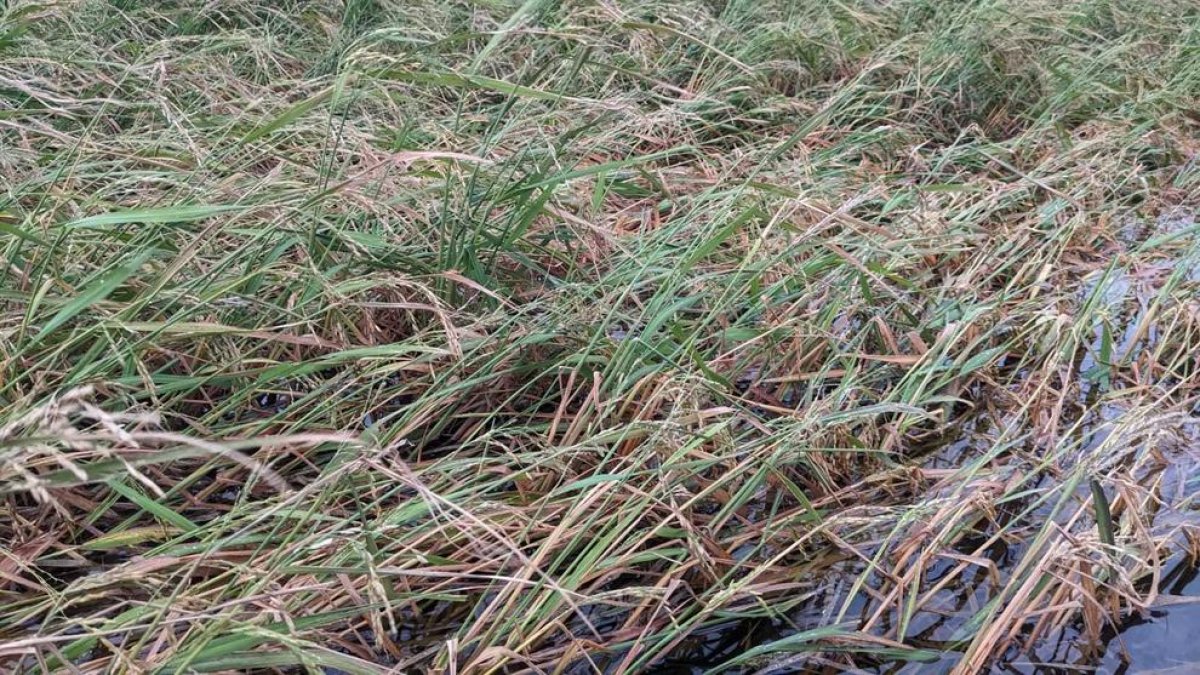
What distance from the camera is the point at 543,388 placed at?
223 centimetres

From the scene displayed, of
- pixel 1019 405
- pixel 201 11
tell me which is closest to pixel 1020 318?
pixel 1019 405

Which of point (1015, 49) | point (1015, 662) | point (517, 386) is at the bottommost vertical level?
point (517, 386)

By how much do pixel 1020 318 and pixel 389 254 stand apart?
1.42 m

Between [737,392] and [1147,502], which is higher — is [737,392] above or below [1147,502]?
below

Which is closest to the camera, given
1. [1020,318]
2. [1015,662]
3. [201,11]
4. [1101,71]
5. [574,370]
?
[1015,662]

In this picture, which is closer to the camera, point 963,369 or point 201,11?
point 963,369

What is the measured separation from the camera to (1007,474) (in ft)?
6.77

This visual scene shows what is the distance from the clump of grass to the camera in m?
1.62

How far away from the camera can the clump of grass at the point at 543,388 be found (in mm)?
1620

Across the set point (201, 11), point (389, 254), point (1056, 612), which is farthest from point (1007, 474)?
point (201, 11)

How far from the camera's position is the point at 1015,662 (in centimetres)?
167

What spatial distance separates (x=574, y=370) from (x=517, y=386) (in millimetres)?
171

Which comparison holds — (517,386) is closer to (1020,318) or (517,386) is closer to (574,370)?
(574,370)

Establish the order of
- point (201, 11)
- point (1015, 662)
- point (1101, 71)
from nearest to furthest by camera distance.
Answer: point (1015, 662)
point (201, 11)
point (1101, 71)
